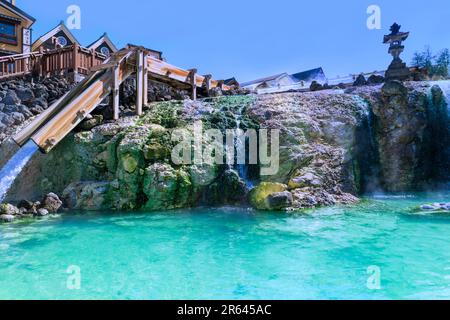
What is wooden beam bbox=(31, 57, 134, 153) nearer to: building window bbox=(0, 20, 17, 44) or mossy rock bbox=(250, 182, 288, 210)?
mossy rock bbox=(250, 182, 288, 210)

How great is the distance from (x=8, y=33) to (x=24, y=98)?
46.5 feet

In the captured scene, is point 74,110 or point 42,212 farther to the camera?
point 74,110

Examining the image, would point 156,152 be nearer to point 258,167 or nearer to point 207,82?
point 258,167

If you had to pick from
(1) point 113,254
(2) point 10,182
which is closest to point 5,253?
(1) point 113,254

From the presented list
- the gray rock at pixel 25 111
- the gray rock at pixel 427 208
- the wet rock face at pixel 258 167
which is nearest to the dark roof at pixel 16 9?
the gray rock at pixel 25 111

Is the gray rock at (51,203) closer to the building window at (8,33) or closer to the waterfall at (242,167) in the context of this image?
the waterfall at (242,167)

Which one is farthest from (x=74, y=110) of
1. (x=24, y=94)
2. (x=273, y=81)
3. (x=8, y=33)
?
(x=273, y=81)

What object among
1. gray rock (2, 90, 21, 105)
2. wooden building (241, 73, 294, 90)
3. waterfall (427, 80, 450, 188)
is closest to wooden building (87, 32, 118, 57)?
wooden building (241, 73, 294, 90)

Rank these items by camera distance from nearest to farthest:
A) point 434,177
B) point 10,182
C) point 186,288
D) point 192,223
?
point 186,288
point 192,223
point 10,182
point 434,177

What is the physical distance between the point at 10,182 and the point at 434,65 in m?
27.1

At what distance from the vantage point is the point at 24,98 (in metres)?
12.4

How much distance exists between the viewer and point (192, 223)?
6910 mm

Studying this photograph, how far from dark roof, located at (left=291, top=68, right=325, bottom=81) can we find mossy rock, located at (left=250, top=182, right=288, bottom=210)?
97.2ft
